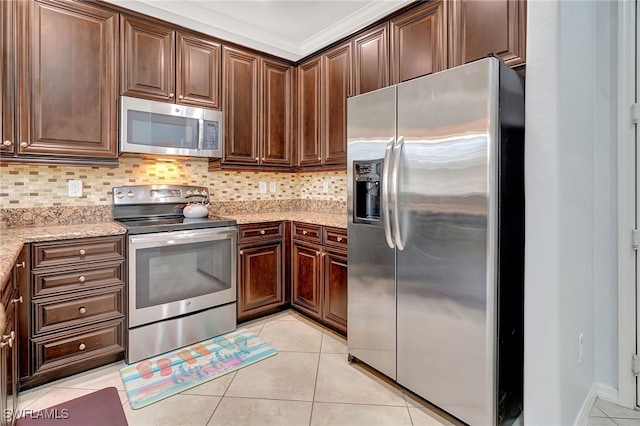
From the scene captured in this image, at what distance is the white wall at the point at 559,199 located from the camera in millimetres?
1469

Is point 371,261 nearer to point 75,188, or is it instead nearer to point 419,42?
point 419,42

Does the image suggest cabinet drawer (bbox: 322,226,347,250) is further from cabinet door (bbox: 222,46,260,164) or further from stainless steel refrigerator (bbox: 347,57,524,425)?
cabinet door (bbox: 222,46,260,164)

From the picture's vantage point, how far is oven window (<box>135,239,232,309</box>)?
236 centimetres

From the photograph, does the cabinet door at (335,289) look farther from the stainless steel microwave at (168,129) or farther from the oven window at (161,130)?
the oven window at (161,130)

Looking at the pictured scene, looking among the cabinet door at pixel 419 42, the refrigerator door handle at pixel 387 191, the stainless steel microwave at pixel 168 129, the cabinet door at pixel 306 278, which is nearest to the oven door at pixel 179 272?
the cabinet door at pixel 306 278

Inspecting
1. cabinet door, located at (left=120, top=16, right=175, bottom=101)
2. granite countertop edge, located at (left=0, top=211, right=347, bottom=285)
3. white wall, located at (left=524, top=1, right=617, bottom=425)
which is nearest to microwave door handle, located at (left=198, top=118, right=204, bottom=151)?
cabinet door, located at (left=120, top=16, right=175, bottom=101)

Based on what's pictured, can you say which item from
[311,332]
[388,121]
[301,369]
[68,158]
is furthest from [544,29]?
[68,158]

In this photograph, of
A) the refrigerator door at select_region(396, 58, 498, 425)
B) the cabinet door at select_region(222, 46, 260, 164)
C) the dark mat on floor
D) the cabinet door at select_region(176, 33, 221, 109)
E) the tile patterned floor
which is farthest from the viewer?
the cabinet door at select_region(222, 46, 260, 164)

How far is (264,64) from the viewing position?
3.23 meters

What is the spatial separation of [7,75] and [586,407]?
12.6ft

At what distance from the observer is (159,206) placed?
113 inches

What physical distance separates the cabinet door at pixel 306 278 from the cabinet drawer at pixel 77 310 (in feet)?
4.49

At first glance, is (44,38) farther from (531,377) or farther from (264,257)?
(531,377)

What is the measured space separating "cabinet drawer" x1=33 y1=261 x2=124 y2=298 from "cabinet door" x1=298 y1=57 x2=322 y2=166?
1.81m
